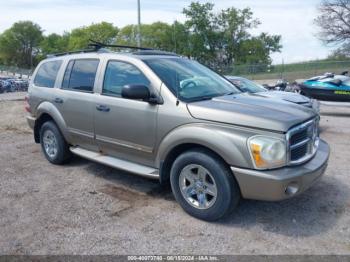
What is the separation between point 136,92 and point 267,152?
1.61 meters

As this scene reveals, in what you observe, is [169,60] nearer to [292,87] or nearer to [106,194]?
[106,194]

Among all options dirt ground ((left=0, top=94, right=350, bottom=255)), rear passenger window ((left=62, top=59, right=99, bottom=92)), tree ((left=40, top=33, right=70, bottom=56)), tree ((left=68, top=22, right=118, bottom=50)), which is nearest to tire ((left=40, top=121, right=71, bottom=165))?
dirt ground ((left=0, top=94, right=350, bottom=255))

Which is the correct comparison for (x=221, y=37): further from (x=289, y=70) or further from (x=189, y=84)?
(x=189, y=84)

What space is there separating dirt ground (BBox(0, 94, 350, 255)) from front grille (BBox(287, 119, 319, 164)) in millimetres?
726

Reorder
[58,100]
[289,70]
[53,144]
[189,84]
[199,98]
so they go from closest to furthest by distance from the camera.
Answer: [199,98], [189,84], [58,100], [53,144], [289,70]

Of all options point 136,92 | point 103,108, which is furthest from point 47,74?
point 136,92

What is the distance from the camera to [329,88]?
11.1 meters

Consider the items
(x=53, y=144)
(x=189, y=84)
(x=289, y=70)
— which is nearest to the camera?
(x=189, y=84)

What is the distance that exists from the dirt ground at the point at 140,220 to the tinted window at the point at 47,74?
1476mm

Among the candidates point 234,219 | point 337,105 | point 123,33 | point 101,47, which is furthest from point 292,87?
point 123,33

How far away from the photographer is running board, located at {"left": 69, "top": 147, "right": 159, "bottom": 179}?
14.6ft

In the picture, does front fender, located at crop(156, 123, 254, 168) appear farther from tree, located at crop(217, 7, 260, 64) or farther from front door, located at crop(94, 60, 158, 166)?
tree, located at crop(217, 7, 260, 64)

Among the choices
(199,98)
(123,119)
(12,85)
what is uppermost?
(199,98)

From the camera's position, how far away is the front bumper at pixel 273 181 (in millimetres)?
3535
